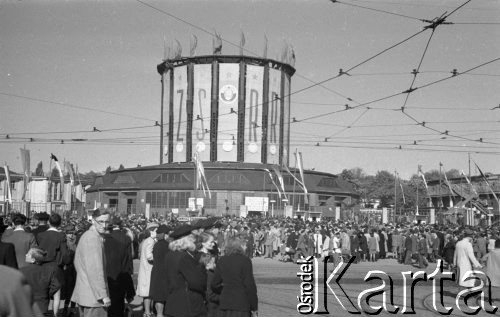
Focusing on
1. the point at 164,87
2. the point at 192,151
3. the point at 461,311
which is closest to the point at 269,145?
the point at 192,151

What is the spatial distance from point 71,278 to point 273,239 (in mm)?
20817

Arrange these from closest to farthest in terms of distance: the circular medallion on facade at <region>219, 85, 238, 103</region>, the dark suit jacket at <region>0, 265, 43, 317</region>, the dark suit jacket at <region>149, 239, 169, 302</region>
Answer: the dark suit jacket at <region>0, 265, 43, 317</region>
the dark suit jacket at <region>149, 239, 169, 302</region>
the circular medallion on facade at <region>219, 85, 238, 103</region>

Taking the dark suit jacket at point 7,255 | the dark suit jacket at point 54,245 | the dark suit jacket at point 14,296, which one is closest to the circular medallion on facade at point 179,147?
the dark suit jacket at point 54,245

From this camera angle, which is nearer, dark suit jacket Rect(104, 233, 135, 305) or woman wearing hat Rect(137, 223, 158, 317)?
dark suit jacket Rect(104, 233, 135, 305)

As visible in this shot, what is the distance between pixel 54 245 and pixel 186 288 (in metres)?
3.91

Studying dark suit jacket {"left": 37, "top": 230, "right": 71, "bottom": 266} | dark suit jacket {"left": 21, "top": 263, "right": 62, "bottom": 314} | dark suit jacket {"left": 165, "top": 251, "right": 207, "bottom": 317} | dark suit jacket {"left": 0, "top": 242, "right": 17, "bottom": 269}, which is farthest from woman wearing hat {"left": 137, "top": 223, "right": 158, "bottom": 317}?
dark suit jacket {"left": 0, "top": 242, "right": 17, "bottom": 269}

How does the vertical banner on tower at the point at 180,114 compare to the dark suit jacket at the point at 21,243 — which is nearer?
the dark suit jacket at the point at 21,243

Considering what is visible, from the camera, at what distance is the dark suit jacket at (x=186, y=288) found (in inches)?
278

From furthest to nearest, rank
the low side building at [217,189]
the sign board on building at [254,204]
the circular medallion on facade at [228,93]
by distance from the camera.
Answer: the circular medallion on facade at [228,93], the low side building at [217,189], the sign board on building at [254,204]

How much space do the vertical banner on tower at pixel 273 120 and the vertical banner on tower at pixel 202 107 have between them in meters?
8.75

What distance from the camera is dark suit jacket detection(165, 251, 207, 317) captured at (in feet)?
23.2

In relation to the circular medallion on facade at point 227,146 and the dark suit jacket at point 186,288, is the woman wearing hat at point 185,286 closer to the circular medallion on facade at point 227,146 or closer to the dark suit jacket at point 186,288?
the dark suit jacket at point 186,288

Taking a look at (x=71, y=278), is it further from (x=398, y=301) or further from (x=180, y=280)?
(x=398, y=301)

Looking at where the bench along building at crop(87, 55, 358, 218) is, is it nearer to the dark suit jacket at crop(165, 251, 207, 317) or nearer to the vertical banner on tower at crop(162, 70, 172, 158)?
the vertical banner on tower at crop(162, 70, 172, 158)
